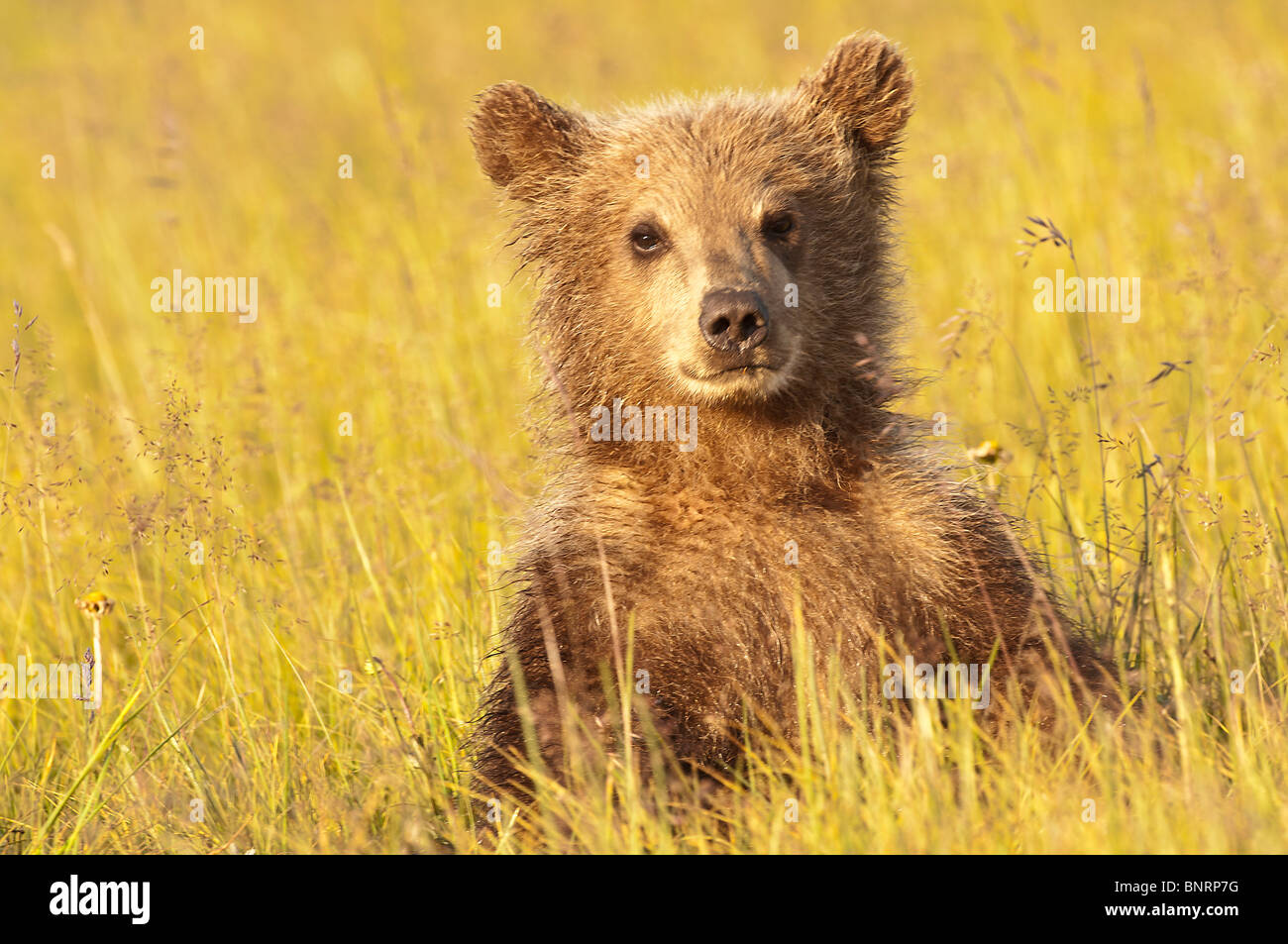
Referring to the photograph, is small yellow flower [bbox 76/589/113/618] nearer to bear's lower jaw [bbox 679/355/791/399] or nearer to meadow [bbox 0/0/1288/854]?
meadow [bbox 0/0/1288/854]

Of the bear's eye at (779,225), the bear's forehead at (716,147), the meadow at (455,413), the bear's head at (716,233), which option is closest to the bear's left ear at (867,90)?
the bear's head at (716,233)

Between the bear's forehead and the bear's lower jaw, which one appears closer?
the bear's lower jaw

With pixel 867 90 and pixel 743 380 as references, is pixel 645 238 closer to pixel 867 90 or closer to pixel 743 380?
pixel 743 380

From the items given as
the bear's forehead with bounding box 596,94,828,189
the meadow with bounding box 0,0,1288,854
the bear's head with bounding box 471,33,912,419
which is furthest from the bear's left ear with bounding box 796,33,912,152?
the meadow with bounding box 0,0,1288,854

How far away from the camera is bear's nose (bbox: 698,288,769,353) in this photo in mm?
4789

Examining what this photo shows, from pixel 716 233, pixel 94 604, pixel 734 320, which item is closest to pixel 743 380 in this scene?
pixel 734 320

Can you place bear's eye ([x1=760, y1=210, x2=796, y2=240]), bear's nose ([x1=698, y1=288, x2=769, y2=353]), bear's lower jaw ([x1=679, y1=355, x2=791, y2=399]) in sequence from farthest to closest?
bear's eye ([x1=760, y1=210, x2=796, y2=240]), bear's lower jaw ([x1=679, y1=355, x2=791, y2=399]), bear's nose ([x1=698, y1=288, x2=769, y2=353])

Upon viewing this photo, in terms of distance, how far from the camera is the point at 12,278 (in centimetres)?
1284

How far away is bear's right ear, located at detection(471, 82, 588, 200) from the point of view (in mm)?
5805

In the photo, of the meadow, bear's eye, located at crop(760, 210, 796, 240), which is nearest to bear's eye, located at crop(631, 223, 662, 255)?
bear's eye, located at crop(760, 210, 796, 240)

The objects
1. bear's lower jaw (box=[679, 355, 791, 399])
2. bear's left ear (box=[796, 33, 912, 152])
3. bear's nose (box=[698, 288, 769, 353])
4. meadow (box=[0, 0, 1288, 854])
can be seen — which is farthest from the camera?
bear's left ear (box=[796, 33, 912, 152])

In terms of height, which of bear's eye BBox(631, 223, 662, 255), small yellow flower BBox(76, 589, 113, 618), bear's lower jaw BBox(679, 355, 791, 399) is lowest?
small yellow flower BBox(76, 589, 113, 618)

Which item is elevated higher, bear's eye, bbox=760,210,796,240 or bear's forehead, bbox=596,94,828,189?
bear's forehead, bbox=596,94,828,189

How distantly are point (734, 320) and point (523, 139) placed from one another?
1620 millimetres
